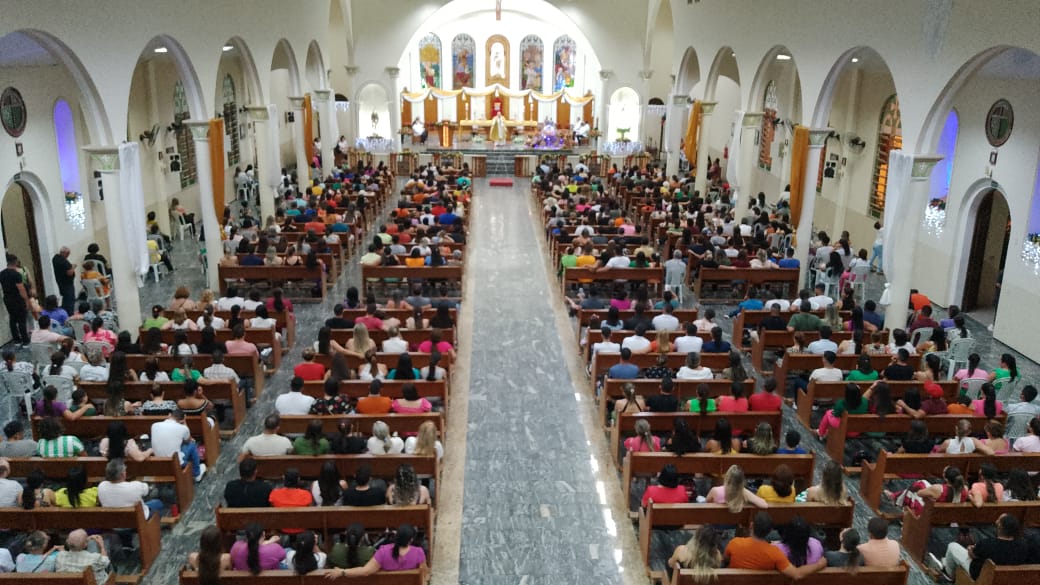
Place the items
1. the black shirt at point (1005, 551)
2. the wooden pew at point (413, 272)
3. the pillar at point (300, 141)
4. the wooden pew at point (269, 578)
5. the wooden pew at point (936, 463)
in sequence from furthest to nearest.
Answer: the pillar at point (300, 141) < the wooden pew at point (413, 272) < the wooden pew at point (936, 463) < the black shirt at point (1005, 551) < the wooden pew at point (269, 578)

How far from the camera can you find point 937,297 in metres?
15.3

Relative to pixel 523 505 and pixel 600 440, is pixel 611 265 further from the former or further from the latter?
pixel 523 505

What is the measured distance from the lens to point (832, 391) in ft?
32.8

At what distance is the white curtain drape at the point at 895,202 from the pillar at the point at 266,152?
12738 millimetres

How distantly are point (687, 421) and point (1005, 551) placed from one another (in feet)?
10.7

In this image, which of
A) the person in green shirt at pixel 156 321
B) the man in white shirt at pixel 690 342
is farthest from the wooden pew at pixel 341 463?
the person in green shirt at pixel 156 321

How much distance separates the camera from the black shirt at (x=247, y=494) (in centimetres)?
704

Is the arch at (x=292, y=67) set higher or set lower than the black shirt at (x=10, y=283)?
higher

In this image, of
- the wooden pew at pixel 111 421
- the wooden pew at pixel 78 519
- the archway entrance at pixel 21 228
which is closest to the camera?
the wooden pew at pixel 78 519

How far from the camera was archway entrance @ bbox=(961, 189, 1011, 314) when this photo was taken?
47.6 feet

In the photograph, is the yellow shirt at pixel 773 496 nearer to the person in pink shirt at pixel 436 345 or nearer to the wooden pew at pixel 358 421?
the wooden pew at pixel 358 421

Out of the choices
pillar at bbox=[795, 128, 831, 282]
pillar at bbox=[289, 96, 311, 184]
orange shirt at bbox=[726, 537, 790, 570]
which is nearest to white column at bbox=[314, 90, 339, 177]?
pillar at bbox=[289, 96, 311, 184]

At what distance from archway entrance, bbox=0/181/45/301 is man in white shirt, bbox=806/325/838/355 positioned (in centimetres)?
1285

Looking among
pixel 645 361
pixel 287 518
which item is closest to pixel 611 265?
pixel 645 361
